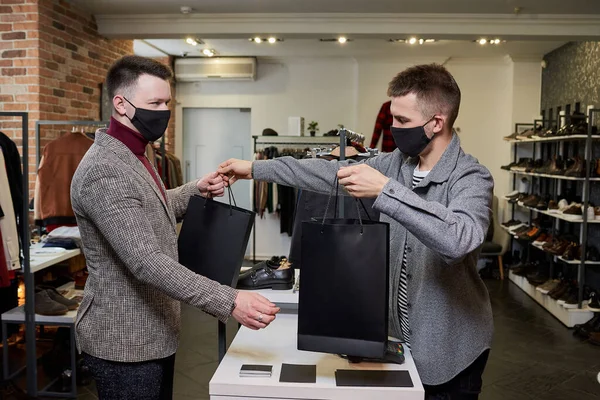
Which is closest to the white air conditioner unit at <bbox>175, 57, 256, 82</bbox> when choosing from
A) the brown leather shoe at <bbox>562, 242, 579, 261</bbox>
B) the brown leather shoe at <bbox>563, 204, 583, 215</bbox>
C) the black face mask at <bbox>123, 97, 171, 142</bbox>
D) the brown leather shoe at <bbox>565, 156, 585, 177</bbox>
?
the brown leather shoe at <bbox>565, 156, 585, 177</bbox>

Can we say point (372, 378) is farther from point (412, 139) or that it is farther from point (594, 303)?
point (594, 303)

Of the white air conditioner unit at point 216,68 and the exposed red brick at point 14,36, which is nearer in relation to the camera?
the exposed red brick at point 14,36

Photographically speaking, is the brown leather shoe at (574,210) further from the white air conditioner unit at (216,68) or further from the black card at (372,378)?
the white air conditioner unit at (216,68)

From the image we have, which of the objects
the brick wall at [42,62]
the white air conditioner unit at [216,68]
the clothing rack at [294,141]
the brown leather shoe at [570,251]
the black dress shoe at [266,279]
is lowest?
the brown leather shoe at [570,251]

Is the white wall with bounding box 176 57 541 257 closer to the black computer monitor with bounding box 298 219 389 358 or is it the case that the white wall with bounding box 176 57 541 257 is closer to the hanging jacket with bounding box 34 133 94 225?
the hanging jacket with bounding box 34 133 94 225

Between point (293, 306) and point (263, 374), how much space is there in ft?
1.99

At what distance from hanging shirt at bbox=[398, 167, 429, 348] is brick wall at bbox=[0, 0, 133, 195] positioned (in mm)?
3799

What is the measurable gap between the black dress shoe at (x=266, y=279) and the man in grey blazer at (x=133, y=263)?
1.62 feet

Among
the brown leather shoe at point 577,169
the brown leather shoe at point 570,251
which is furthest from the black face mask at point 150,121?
the brown leather shoe at point 570,251

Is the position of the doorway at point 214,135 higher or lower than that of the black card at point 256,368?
higher

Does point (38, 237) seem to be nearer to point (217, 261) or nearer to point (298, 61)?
point (217, 261)

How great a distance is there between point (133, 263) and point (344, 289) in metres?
0.58

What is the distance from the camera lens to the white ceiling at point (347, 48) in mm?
6570

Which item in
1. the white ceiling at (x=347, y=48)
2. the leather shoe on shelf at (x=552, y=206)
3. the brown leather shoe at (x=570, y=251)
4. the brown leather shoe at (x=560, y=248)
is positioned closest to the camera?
the brown leather shoe at (x=570, y=251)
